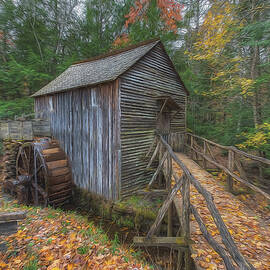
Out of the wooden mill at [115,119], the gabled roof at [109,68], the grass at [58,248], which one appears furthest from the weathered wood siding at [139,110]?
the grass at [58,248]

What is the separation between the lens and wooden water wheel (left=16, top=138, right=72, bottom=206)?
23.5 ft

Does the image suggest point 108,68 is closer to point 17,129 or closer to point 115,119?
point 115,119

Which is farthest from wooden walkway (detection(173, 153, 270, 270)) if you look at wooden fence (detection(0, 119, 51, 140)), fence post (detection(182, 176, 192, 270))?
wooden fence (detection(0, 119, 51, 140))

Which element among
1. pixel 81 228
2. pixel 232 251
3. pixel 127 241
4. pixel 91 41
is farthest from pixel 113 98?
pixel 91 41

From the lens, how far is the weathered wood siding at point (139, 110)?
20.9 ft

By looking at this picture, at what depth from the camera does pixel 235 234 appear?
3.01 metres

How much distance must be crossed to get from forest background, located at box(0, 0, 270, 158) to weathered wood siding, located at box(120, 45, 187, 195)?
2.17m

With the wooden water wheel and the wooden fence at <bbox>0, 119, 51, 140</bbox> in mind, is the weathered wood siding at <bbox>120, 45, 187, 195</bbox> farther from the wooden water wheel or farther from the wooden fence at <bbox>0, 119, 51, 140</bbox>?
the wooden fence at <bbox>0, 119, 51, 140</bbox>

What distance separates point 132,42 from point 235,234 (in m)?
14.6

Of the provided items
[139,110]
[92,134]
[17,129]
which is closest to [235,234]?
[139,110]

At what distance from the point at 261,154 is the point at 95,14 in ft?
61.4

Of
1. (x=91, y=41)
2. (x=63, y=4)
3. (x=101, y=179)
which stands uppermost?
(x=63, y=4)

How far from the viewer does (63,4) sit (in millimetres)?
15891

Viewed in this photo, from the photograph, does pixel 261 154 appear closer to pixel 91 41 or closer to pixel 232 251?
pixel 232 251
